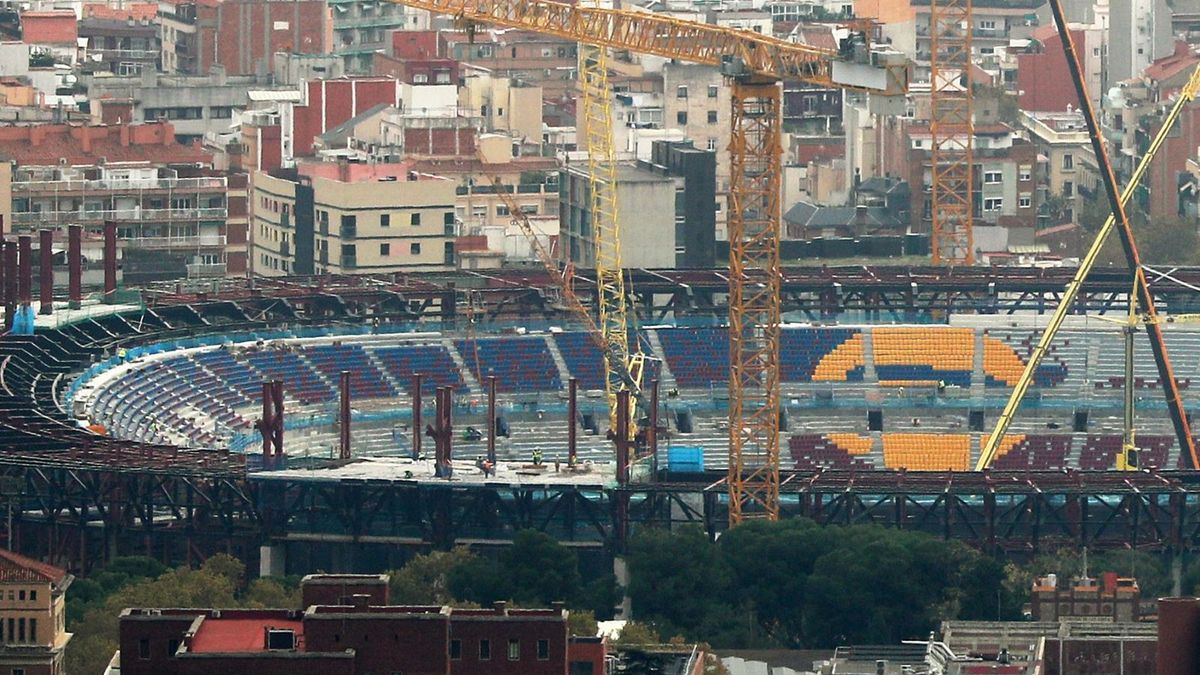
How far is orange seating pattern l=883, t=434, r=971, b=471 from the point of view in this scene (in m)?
162

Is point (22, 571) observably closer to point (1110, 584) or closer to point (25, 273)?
point (1110, 584)

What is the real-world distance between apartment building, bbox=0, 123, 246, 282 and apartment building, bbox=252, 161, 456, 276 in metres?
3.33

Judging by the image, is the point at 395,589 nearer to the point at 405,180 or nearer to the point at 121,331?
the point at 121,331

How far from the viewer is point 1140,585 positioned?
123 metres

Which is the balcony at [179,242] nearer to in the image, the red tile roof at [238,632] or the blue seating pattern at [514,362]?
the blue seating pattern at [514,362]

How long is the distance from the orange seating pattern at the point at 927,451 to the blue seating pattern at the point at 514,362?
1141 centimetres

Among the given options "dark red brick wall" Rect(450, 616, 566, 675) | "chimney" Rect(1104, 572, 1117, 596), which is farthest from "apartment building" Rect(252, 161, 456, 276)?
"dark red brick wall" Rect(450, 616, 566, 675)

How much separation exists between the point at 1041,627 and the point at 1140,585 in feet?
70.5

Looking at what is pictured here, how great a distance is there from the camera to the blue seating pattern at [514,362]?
166 meters

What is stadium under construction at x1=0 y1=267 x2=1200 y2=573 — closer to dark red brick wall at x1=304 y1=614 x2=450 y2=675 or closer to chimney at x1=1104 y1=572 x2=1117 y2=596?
chimney at x1=1104 y1=572 x2=1117 y2=596

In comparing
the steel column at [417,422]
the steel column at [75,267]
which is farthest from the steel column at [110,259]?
the steel column at [417,422]

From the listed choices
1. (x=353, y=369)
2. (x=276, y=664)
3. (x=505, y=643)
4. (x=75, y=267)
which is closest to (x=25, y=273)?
(x=75, y=267)

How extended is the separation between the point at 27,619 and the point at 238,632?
38.4ft

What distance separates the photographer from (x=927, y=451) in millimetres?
164375
